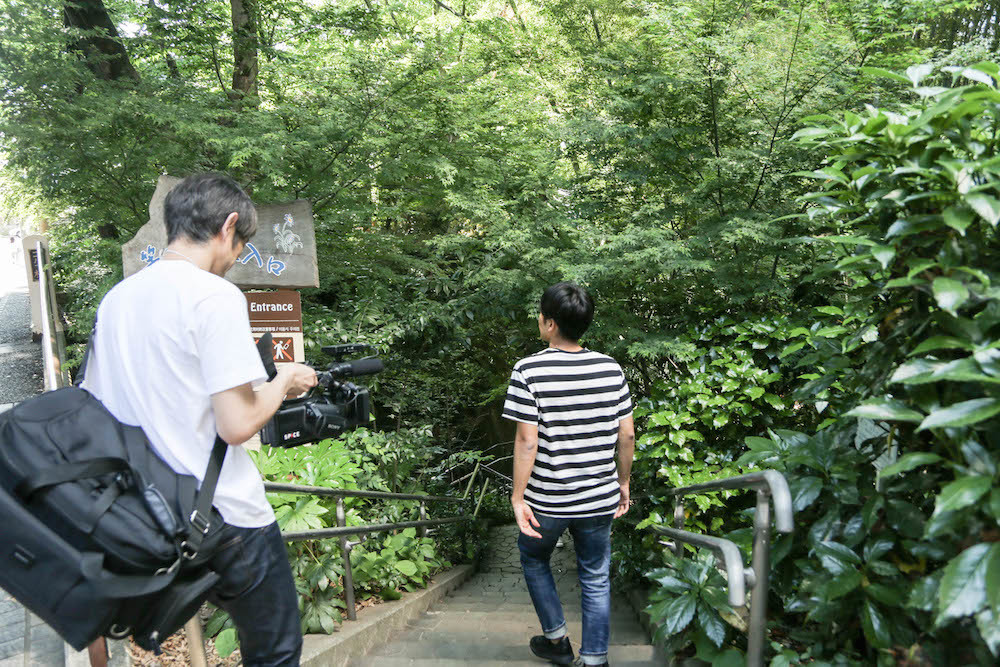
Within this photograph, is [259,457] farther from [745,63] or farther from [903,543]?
[745,63]

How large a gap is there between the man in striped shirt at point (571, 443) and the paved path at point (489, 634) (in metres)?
0.50

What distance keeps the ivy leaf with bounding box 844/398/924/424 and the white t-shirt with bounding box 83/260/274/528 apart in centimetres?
127

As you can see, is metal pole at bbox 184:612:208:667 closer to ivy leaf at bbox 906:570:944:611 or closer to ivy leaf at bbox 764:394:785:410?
ivy leaf at bbox 906:570:944:611

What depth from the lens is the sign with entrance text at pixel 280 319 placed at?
4367 millimetres

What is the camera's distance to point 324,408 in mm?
1839

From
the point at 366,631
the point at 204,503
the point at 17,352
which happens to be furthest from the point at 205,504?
the point at 17,352

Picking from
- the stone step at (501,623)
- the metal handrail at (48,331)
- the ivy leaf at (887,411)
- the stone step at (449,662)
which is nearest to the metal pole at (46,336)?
the metal handrail at (48,331)

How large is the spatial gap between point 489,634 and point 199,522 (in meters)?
2.60

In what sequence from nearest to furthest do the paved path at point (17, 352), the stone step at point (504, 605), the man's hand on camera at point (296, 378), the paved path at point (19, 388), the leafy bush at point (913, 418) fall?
the leafy bush at point (913, 418) < the man's hand on camera at point (296, 378) < the paved path at point (19, 388) < the stone step at point (504, 605) < the paved path at point (17, 352)

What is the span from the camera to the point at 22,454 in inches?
49.9

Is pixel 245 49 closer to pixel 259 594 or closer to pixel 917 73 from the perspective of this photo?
pixel 259 594

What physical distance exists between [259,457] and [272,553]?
2247mm

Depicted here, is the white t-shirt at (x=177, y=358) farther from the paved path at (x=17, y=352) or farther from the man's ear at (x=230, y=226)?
the paved path at (x=17, y=352)

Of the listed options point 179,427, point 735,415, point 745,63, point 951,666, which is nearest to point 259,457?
point 179,427
